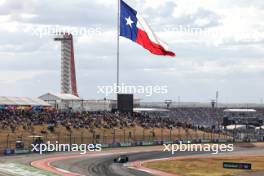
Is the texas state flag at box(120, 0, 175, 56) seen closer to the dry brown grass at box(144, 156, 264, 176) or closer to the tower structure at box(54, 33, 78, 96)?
the dry brown grass at box(144, 156, 264, 176)

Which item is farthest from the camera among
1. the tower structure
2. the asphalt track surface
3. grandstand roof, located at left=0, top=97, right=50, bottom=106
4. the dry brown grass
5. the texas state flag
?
the tower structure

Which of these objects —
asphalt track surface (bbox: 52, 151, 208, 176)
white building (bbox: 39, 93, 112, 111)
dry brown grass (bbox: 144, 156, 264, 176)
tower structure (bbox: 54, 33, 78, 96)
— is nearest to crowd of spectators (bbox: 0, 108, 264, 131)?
asphalt track surface (bbox: 52, 151, 208, 176)

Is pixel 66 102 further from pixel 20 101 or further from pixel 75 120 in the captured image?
pixel 75 120

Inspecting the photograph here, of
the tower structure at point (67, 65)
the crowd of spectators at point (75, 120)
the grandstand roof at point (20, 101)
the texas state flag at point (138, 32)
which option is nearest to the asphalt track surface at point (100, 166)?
the texas state flag at point (138, 32)

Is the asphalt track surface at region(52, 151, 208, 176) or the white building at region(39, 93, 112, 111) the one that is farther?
the white building at region(39, 93, 112, 111)

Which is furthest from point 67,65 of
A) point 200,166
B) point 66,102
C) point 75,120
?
point 200,166

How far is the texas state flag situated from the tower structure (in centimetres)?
10890

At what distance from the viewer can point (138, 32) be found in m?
41.2

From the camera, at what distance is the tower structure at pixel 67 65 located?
500ft

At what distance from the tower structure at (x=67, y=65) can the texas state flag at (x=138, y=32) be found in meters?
109

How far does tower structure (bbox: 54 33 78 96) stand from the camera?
15238 centimetres

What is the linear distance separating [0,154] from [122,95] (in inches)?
1557

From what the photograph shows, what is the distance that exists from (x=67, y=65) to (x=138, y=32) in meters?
115

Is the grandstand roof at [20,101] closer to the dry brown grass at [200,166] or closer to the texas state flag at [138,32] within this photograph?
the dry brown grass at [200,166]
